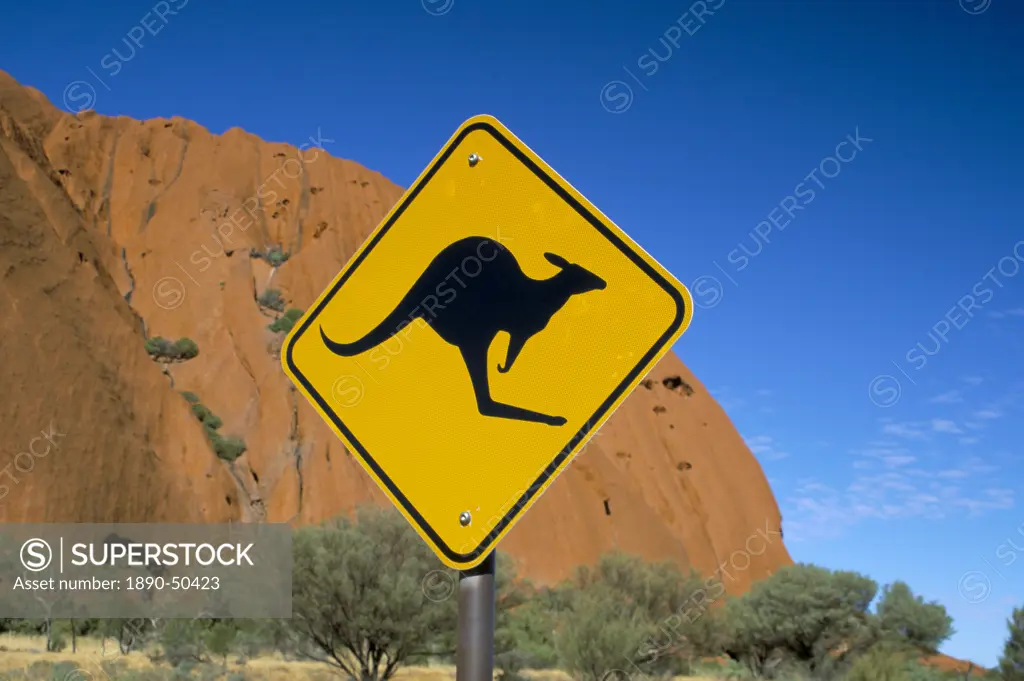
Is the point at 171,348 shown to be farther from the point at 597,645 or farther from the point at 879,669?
the point at 879,669

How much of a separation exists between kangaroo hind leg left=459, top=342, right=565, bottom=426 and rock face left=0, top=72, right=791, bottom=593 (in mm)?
30959

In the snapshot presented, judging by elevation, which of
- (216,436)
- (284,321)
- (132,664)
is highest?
(284,321)

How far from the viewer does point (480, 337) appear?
70.3 inches

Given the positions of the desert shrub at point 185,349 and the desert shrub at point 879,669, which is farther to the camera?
the desert shrub at point 185,349

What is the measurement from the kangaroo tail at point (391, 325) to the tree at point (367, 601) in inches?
660

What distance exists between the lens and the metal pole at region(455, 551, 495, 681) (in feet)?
5.32

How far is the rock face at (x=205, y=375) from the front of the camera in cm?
3122

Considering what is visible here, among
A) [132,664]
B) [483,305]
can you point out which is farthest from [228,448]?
[483,305]

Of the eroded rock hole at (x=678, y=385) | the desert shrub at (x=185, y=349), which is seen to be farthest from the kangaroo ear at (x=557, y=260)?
the eroded rock hole at (x=678, y=385)

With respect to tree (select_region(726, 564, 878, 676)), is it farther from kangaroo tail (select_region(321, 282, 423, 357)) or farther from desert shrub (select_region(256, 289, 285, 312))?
desert shrub (select_region(256, 289, 285, 312))

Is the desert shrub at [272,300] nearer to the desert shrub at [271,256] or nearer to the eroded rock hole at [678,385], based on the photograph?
the desert shrub at [271,256]

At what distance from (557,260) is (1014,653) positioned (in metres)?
20.4

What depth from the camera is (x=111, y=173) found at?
54.3 meters

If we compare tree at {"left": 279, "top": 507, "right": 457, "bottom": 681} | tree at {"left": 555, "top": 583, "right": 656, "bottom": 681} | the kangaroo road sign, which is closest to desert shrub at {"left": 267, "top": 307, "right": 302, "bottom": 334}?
tree at {"left": 279, "top": 507, "right": 457, "bottom": 681}
